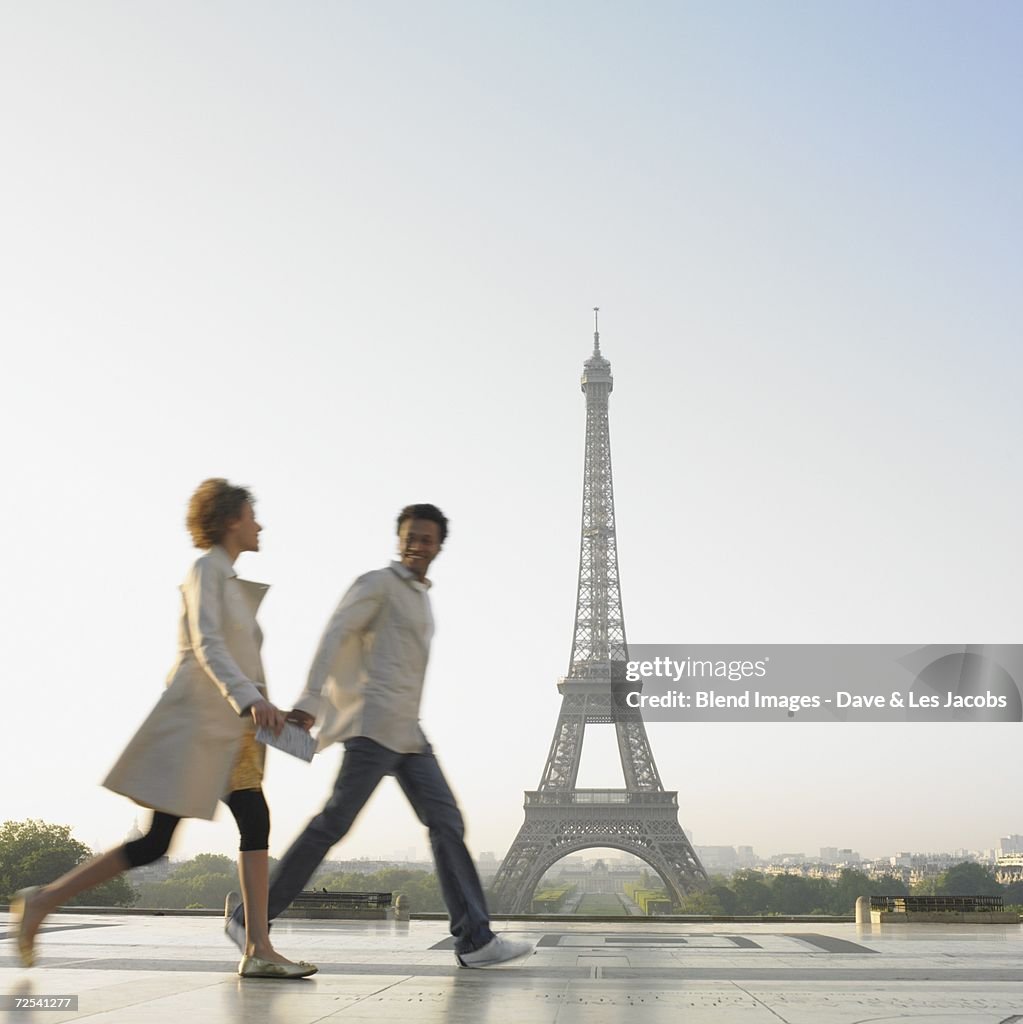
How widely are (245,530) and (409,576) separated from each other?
726 millimetres

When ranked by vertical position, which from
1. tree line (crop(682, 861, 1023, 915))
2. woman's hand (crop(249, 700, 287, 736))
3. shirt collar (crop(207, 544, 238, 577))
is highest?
shirt collar (crop(207, 544, 238, 577))

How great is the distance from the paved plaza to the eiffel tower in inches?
1691

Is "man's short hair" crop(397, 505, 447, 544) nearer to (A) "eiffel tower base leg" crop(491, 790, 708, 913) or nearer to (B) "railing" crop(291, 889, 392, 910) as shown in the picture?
(B) "railing" crop(291, 889, 392, 910)

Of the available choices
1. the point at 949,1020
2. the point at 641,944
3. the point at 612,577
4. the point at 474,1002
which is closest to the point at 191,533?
the point at 474,1002

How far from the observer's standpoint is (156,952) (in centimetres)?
660

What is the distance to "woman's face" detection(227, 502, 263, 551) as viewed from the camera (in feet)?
15.6

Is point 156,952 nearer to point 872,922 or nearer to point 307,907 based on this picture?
point 307,907

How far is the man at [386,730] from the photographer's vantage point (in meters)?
4.86

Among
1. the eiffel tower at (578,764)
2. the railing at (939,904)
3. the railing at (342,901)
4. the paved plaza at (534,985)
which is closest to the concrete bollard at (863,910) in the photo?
the railing at (939,904)

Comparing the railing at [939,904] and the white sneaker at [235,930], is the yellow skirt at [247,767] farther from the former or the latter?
the railing at [939,904]

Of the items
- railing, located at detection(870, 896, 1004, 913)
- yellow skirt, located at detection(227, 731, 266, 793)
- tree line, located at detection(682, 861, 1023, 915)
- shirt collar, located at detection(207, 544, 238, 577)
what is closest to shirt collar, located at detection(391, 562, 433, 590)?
shirt collar, located at detection(207, 544, 238, 577)

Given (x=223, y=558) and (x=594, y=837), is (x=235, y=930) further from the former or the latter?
(x=594, y=837)

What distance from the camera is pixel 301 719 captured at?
4492mm

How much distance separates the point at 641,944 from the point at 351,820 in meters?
4.55
